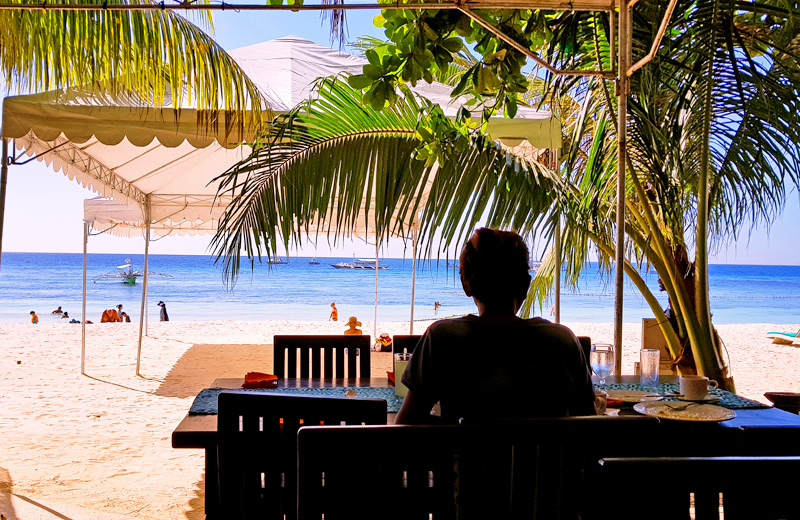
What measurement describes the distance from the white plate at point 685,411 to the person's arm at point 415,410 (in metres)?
0.75

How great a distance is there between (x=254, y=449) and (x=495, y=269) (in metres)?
0.76

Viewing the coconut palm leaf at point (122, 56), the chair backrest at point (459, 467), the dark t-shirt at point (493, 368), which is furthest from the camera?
the coconut palm leaf at point (122, 56)

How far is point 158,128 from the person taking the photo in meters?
3.40

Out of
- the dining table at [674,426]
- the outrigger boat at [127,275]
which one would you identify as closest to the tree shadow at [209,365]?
the dining table at [674,426]

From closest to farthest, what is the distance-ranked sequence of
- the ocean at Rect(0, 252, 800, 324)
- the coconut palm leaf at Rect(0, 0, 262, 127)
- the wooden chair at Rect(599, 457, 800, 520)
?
the wooden chair at Rect(599, 457, 800, 520) < the coconut palm leaf at Rect(0, 0, 262, 127) < the ocean at Rect(0, 252, 800, 324)

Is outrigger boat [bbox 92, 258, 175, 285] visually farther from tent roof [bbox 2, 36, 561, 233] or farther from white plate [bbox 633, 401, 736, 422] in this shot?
white plate [bbox 633, 401, 736, 422]

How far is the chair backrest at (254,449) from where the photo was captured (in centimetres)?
166

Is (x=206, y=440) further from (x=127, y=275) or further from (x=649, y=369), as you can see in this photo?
(x=127, y=275)

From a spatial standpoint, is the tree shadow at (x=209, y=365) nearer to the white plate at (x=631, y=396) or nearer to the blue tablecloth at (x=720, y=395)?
the blue tablecloth at (x=720, y=395)

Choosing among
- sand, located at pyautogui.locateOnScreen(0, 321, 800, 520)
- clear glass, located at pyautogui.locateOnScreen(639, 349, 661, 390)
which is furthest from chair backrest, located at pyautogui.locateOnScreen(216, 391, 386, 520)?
sand, located at pyautogui.locateOnScreen(0, 321, 800, 520)

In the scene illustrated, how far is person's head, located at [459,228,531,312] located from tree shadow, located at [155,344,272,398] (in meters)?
5.37

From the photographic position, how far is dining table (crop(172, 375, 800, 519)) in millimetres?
1605

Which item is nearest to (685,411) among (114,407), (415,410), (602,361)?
(602,361)

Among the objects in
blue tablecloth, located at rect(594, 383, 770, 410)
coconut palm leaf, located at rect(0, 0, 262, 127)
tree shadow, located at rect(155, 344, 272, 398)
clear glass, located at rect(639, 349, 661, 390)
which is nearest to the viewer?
blue tablecloth, located at rect(594, 383, 770, 410)
